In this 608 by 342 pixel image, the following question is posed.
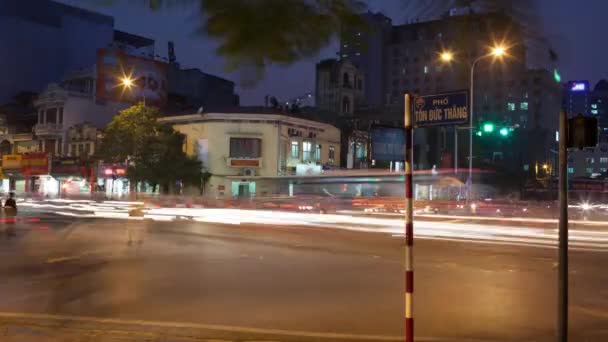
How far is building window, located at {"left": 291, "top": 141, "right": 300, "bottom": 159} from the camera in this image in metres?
50.1

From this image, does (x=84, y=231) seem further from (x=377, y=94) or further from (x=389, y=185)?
(x=377, y=94)

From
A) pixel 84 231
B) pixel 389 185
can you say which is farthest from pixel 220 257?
pixel 389 185

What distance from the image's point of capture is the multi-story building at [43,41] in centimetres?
6106

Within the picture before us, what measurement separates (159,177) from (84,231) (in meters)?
26.2

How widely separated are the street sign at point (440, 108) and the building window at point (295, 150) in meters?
43.2

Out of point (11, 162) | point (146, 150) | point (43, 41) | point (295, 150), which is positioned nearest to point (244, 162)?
point (295, 150)

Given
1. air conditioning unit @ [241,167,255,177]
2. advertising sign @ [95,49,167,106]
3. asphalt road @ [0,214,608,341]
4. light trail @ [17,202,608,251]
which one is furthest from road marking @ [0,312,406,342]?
air conditioning unit @ [241,167,255,177]

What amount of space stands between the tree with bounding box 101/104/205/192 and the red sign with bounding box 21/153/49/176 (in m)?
12.7

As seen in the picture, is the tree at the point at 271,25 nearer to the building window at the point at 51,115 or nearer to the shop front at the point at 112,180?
the shop front at the point at 112,180

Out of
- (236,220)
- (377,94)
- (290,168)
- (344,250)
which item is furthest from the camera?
(377,94)

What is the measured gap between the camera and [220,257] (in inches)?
542

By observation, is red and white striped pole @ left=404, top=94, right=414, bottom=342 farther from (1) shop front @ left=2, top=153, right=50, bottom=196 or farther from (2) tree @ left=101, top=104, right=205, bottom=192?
(1) shop front @ left=2, top=153, right=50, bottom=196

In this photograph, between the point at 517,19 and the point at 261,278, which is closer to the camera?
the point at 517,19

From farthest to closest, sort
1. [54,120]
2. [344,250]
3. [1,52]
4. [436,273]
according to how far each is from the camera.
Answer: [1,52] < [54,120] < [344,250] < [436,273]
